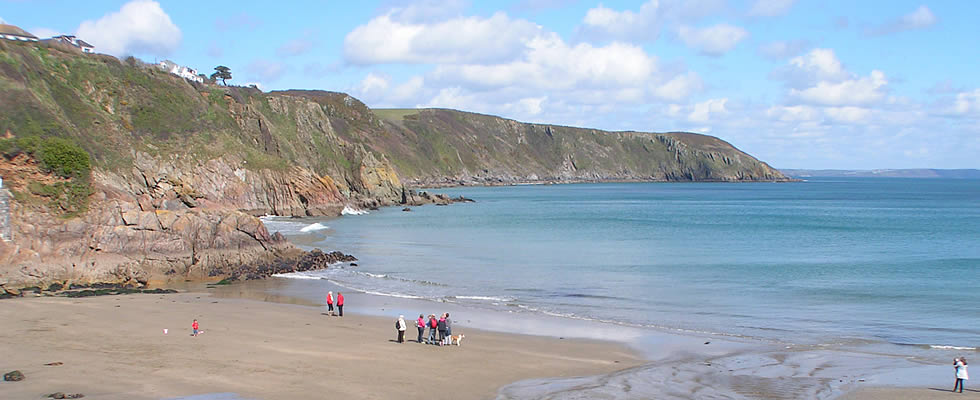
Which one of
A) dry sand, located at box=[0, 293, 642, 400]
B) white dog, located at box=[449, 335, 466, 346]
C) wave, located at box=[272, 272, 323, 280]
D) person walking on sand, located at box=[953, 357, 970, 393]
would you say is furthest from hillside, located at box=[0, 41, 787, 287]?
person walking on sand, located at box=[953, 357, 970, 393]

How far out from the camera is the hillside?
30.8 m

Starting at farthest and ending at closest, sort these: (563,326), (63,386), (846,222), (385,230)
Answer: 1. (846,222)
2. (385,230)
3. (563,326)
4. (63,386)

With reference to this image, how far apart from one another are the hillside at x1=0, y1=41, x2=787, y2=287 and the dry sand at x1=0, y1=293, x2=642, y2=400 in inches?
A: 239

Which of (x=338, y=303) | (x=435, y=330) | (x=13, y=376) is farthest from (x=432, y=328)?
(x=13, y=376)

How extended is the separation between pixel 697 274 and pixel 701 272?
895 mm

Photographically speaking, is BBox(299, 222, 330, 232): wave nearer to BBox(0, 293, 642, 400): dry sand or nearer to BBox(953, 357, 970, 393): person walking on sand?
BBox(0, 293, 642, 400): dry sand

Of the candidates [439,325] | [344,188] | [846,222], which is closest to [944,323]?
[439,325]

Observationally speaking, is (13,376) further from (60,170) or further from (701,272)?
(701,272)

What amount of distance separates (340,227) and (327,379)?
5129 cm

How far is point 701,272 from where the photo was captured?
129 ft

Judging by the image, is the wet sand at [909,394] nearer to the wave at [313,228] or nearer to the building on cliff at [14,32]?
the wave at [313,228]

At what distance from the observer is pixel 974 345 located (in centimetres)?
2162

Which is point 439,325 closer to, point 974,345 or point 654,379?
point 654,379

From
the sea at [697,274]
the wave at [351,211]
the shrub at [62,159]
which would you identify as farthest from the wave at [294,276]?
the wave at [351,211]
